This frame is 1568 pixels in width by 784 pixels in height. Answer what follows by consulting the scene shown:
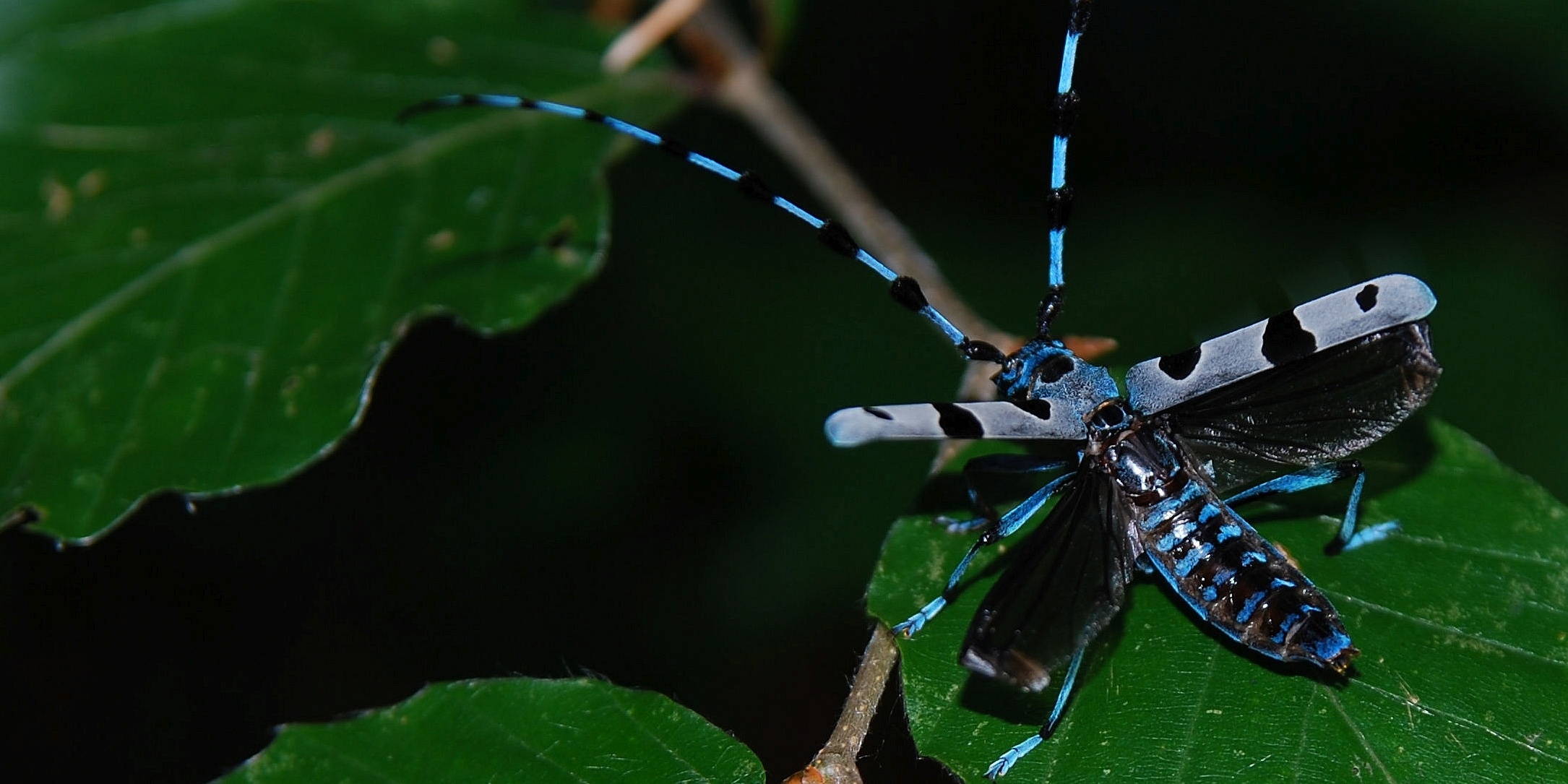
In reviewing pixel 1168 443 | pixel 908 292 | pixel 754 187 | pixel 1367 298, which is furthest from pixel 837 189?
pixel 1367 298

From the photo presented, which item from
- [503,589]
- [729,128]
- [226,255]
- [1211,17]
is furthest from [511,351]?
[1211,17]

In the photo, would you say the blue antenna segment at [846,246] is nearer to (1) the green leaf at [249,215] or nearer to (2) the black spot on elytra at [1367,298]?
(1) the green leaf at [249,215]

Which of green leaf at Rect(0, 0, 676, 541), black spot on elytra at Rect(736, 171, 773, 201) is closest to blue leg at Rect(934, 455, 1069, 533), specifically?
black spot on elytra at Rect(736, 171, 773, 201)

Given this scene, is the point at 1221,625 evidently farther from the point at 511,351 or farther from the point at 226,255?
the point at 511,351

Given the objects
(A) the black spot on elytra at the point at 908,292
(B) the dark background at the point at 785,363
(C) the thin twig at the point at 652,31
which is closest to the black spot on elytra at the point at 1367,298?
(A) the black spot on elytra at the point at 908,292

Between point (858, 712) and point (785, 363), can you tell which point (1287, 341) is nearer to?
point (858, 712)

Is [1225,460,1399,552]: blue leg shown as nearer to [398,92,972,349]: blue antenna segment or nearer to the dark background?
[398,92,972,349]: blue antenna segment

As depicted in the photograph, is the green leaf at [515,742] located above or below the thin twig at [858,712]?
above
